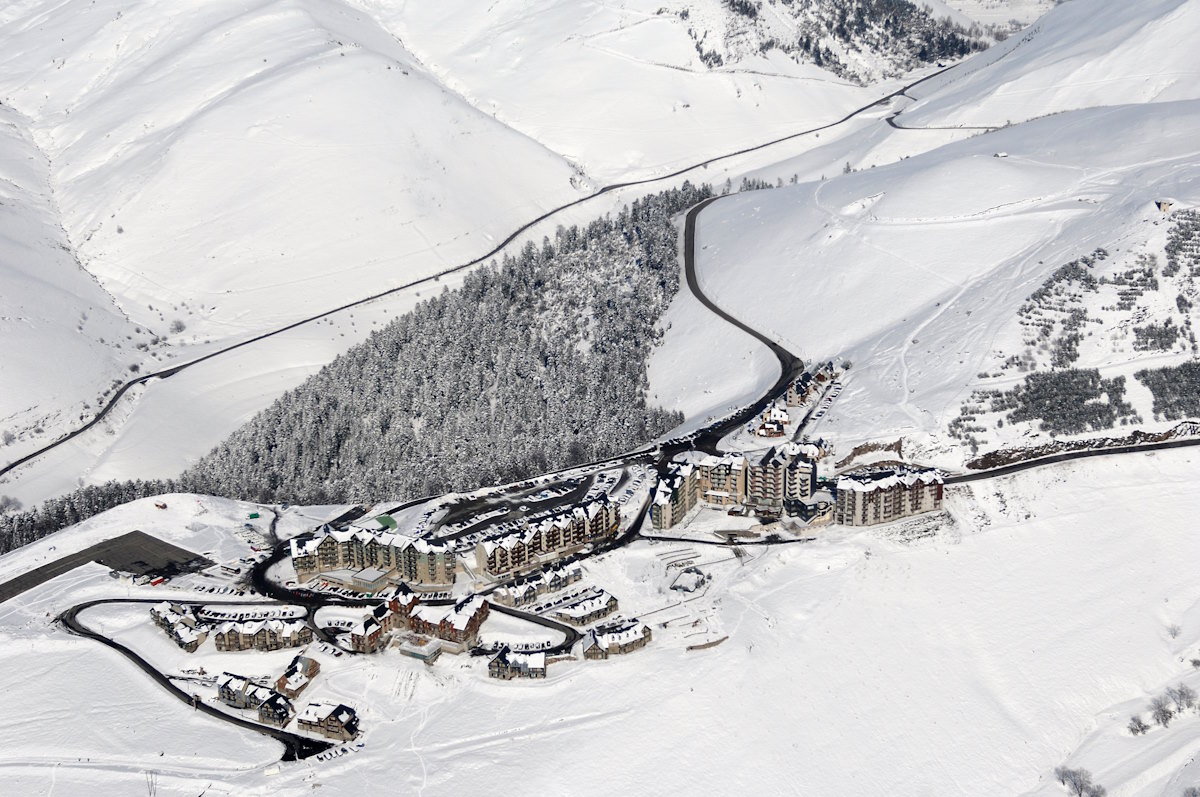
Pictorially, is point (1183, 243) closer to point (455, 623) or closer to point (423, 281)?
point (455, 623)

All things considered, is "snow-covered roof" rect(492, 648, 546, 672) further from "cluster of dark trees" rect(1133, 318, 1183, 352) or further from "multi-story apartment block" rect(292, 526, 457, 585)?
"cluster of dark trees" rect(1133, 318, 1183, 352)

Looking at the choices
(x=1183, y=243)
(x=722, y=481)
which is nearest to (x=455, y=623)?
(x=722, y=481)

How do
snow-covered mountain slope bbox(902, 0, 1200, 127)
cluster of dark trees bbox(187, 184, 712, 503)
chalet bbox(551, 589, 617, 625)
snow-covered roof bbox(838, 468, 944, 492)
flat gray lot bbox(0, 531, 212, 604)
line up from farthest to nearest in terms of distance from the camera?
snow-covered mountain slope bbox(902, 0, 1200, 127)
cluster of dark trees bbox(187, 184, 712, 503)
flat gray lot bbox(0, 531, 212, 604)
snow-covered roof bbox(838, 468, 944, 492)
chalet bbox(551, 589, 617, 625)

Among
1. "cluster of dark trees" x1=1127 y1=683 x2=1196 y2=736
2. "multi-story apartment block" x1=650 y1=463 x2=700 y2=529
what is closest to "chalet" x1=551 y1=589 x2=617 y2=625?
"multi-story apartment block" x1=650 y1=463 x2=700 y2=529

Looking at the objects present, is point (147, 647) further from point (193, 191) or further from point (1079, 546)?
point (193, 191)

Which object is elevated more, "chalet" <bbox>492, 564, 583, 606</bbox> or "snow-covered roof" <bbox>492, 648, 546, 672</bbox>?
"chalet" <bbox>492, 564, 583, 606</bbox>

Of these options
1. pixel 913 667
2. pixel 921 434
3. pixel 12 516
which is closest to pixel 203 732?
pixel 913 667
